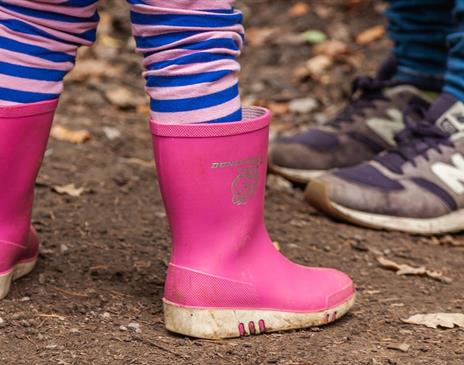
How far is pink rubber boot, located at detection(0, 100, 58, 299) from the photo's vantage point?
1521 millimetres

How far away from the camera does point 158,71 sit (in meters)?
1.43

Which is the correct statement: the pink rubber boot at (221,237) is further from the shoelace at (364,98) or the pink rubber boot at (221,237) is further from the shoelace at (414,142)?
the shoelace at (364,98)

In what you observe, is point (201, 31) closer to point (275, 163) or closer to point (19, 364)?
point (19, 364)

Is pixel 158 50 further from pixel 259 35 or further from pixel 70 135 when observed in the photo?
pixel 259 35

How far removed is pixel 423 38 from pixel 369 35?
5.82 feet

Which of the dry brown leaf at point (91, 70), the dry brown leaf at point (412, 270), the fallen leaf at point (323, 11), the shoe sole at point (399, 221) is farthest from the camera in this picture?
the fallen leaf at point (323, 11)

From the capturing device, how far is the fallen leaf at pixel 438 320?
1613 millimetres

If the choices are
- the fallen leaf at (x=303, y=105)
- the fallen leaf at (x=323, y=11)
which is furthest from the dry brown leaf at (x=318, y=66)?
the fallen leaf at (x=323, y=11)

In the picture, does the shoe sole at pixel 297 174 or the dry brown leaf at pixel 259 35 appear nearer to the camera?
the shoe sole at pixel 297 174

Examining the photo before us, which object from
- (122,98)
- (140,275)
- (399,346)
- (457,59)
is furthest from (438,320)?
(122,98)

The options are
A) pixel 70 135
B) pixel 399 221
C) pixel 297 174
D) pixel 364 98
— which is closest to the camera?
pixel 399 221

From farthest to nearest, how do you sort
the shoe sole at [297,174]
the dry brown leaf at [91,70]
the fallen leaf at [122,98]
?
the dry brown leaf at [91,70], the fallen leaf at [122,98], the shoe sole at [297,174]

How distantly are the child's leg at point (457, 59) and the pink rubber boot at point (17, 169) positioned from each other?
1.15m

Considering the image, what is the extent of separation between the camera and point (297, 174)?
2.60m
